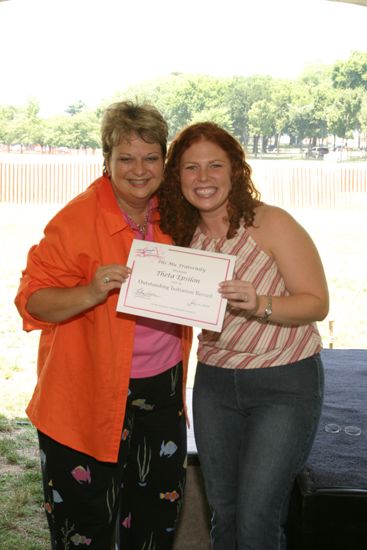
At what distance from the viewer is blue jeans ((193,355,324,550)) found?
1996 mm

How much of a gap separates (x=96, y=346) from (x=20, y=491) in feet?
6.75

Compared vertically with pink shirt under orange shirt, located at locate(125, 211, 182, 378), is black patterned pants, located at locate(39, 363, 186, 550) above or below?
below

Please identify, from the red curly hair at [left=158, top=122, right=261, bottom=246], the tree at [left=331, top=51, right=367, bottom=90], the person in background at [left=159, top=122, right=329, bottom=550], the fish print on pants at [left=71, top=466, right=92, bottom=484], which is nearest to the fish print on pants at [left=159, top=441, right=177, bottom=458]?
the person in background at [left=159, top=122, right=329, bottom=550]

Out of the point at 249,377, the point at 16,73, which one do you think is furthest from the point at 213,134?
the point at 16,73

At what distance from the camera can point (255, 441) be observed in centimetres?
202

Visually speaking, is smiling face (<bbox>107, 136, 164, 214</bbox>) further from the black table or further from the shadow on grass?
the shadow on grass

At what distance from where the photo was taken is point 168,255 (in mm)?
2047

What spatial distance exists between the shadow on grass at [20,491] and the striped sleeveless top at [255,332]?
171cm

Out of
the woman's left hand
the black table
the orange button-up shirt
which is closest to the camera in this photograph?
the woman's left hand

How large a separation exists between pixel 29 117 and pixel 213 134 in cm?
891

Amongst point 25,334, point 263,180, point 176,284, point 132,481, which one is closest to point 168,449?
point 132,481

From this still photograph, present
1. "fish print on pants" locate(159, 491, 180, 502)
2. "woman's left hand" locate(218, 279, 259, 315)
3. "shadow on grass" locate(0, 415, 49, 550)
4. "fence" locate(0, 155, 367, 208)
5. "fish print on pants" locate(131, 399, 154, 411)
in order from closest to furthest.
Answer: "woman's left hand" locate(218, 279, 259, 315) < "fish print on pants" locate(131, 399, 154, 411) < "fish print on pants" locate(159, 491, 180, 502) < "shadow on grass" locate(0, 415, 49, 550) < "fence" locate(0, 155, 367, 208)

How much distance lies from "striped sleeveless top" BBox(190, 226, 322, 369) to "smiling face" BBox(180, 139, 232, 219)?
12cm

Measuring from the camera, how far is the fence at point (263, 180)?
35.9ft
